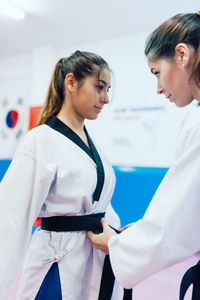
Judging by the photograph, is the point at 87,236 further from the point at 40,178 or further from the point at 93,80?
the point at 93,80

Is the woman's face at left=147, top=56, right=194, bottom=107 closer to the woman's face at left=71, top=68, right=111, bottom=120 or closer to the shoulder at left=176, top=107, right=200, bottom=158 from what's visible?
the shoulder at left=176, top=107, right=200, bottom=158

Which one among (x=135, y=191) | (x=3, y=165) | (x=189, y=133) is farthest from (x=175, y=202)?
(x=3, y=165)

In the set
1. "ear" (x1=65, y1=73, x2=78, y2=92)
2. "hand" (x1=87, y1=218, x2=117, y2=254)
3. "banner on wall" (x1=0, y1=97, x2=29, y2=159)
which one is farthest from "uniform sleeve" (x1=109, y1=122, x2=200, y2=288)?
"banner on wall" (x1=0, y1=97, x2=29, y2=159)

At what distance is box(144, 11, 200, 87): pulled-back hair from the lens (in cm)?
85

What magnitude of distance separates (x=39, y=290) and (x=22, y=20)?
3713mm

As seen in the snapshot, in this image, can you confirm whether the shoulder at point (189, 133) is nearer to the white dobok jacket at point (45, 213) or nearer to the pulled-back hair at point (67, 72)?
the white dobok jacket at point (45, 213)

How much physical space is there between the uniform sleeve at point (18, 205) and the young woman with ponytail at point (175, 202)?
273 millimetres

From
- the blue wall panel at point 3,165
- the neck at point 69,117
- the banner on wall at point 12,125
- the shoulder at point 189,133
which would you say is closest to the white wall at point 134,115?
the banner on wall at point 12,125

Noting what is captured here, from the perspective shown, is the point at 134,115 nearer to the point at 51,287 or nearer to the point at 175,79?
the point at 175,79

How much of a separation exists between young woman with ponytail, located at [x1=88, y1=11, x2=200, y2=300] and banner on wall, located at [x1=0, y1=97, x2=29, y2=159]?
4130mm

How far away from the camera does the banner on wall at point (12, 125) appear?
4754mm

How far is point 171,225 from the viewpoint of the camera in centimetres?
72

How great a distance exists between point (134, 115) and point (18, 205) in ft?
10.2

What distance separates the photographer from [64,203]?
97 centimetres
